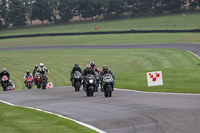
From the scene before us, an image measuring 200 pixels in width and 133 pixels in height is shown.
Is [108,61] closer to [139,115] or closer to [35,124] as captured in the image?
[139,115]

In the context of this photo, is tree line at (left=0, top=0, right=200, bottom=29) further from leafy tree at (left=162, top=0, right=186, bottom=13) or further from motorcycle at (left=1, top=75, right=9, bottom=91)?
motorcycle at (left=1, top=75, right=9, bottom=91)

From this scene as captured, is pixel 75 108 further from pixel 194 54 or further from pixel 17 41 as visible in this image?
pixel 17 41

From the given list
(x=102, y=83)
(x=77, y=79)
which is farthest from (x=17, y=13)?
(x=102, y=83)

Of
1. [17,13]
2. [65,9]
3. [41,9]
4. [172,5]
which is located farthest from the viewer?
[41,9]

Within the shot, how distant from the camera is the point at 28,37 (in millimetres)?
84938

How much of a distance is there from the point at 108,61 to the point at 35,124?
3926 cm

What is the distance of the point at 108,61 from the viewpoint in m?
50.9

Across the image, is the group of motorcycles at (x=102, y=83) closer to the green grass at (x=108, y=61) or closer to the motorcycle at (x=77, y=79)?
the motorcycle at (x=77, y=79)

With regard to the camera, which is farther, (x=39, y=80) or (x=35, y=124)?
(x=39, y=80)

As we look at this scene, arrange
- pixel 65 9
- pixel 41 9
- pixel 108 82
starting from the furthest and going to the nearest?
pixel 41 9
pixel 65 9
pixel 108 82

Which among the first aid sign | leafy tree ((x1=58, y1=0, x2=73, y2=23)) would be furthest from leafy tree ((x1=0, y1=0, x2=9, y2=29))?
the first aid sign

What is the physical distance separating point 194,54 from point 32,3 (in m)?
85.0

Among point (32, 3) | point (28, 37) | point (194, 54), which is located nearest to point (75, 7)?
point (32, 3)

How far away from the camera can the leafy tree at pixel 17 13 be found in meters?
113
